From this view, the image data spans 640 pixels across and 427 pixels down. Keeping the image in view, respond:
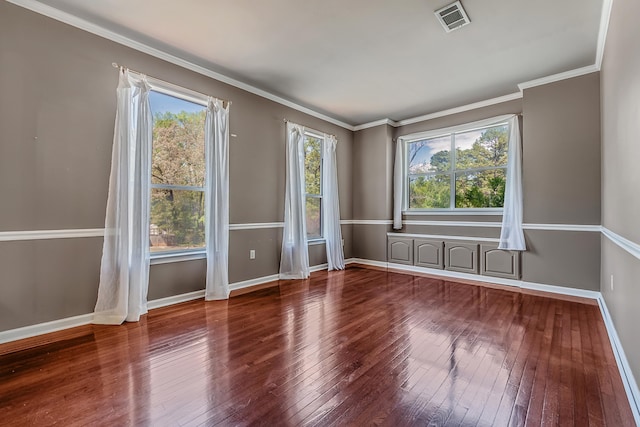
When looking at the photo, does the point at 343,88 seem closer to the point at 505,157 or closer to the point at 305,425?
the point at 505,157

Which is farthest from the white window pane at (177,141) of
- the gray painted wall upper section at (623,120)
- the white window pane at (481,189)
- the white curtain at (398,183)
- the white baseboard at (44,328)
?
the white window pane at (481,189)

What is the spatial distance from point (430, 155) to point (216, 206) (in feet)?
12.8

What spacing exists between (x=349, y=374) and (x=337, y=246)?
11.6 feet

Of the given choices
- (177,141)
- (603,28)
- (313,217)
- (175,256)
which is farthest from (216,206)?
(603,28)

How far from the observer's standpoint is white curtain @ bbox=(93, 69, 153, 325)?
9.00ft

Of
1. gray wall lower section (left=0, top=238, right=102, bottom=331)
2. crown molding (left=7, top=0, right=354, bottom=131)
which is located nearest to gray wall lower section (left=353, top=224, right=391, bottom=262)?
crown molding (left=7, top=0, right=354, bottom=131)

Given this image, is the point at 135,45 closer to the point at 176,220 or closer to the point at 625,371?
the point at 176,220

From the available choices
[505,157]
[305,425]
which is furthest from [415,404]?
[505,157]

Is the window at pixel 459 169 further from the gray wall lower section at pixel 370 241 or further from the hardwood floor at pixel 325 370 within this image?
the hardwood floor at pixel 325 370

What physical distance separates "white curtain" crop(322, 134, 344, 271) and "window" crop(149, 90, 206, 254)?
2301 millimetres

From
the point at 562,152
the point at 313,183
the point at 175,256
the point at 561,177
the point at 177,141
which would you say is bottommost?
the point at 175,256

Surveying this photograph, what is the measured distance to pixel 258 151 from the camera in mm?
4207

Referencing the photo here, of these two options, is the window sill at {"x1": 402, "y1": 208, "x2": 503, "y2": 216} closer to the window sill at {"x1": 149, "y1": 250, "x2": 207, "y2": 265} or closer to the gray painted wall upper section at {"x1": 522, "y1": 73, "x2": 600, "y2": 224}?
the gray painted wall upper section at {"x1": 522, "y1": 73, "x2": 600, "y2": 224}

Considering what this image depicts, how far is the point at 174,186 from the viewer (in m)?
3.39
